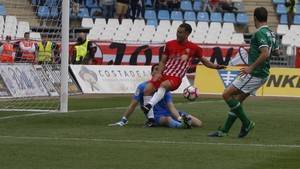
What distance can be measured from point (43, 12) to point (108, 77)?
4785 millimetres

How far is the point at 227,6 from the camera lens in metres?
43.1

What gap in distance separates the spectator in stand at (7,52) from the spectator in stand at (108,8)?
565 inches

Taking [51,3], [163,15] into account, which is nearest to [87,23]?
[163,15]

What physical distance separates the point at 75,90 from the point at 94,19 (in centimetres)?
1470

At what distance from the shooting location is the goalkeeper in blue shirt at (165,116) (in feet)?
54.6

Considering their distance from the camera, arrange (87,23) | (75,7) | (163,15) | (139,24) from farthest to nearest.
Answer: (163,15)
(87,23)
(139,24)
(75,7)

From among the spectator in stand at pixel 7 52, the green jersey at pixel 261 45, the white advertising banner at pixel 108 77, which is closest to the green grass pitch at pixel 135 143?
the green jersey at pixel 261 45

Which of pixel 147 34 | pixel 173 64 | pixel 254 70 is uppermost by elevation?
pixel 254 70

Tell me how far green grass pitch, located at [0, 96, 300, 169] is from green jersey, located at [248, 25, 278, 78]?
112 cm

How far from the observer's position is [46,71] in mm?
22344

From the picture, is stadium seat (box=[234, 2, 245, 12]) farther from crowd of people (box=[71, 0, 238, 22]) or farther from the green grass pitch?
the green grass pitch

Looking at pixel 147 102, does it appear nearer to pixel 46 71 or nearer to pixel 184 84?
pixel 46 71

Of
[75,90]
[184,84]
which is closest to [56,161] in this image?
[75,90]

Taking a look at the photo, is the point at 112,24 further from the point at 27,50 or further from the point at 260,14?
the point at 260,14
